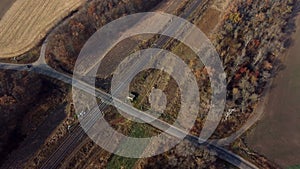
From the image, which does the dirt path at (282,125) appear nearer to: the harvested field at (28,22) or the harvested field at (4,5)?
the harvested field at (28,22)

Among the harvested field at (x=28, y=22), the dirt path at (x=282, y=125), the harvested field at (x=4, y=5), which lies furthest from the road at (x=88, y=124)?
the harvested field at (x=4, y=5)

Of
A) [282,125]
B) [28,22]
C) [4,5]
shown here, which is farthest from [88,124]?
[4,5]

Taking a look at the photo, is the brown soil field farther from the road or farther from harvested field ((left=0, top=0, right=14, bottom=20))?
the road

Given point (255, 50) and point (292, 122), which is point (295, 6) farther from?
point (292, 122)

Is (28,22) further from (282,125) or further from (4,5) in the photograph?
(282,125)

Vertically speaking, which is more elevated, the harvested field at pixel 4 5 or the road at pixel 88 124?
the harvested field at pixel 4 5

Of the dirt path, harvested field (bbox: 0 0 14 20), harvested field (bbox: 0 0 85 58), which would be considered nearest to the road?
harvested field (bbox: 0 0 85 58)

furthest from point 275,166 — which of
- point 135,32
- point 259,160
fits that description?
point 135,32
